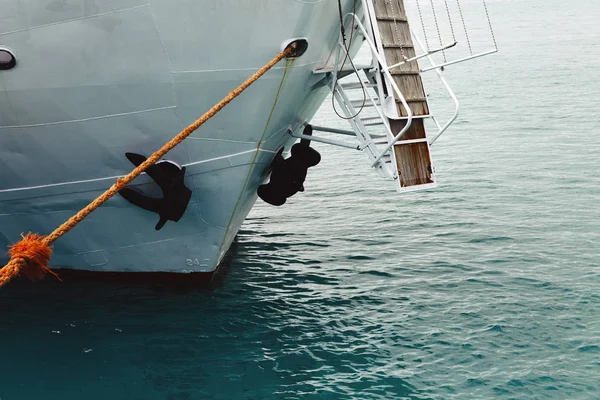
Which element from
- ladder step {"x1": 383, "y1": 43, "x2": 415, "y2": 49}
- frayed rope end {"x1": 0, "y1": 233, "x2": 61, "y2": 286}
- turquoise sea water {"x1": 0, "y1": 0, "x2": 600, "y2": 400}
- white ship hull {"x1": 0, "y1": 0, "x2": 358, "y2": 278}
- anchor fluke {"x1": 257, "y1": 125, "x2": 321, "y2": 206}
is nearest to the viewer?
frayed rope end {"x1": 0, "y1": 233, "x2": 61, "y2": 286}

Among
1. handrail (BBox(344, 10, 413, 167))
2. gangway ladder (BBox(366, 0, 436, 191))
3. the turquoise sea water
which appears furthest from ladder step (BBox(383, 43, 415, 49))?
the turquoise sea water

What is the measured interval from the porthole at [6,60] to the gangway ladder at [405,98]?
452cm

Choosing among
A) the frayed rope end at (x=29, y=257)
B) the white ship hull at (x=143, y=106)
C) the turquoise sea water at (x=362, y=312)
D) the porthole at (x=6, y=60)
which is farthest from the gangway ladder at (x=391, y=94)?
the frayed rope end at (x=29, y=257)

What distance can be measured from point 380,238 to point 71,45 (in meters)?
7.54

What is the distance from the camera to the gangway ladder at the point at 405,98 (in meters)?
9.69

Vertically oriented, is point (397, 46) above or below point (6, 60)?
below

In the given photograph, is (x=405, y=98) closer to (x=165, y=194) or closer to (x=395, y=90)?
(x=395, y=90)

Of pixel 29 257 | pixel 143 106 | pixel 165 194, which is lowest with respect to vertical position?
pixel 165 194

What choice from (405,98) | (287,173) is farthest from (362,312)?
(405,98)

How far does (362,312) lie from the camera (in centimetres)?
1088

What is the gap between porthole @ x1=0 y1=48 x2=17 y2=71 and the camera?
862 centimetres

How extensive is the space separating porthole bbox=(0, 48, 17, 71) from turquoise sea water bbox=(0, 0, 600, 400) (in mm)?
3794

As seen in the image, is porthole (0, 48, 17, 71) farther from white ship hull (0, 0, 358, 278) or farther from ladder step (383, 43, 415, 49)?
ladder step (383, 43, 415, 49)

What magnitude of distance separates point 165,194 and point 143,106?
118 centimetres
